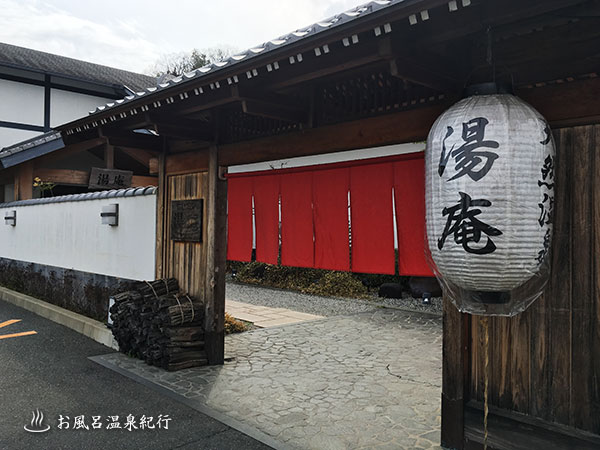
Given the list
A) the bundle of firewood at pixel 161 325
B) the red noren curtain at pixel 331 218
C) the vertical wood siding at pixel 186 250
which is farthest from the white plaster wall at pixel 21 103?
the red noren curtain at pixel 331 218

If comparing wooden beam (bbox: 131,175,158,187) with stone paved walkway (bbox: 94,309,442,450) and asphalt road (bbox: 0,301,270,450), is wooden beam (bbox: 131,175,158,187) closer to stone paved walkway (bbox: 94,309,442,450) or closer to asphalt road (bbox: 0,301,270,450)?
asphalt road (bbox: 0,301,270,450)

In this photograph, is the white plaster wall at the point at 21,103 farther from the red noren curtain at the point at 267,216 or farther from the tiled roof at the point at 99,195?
the red noren curtain at the point at 267,216

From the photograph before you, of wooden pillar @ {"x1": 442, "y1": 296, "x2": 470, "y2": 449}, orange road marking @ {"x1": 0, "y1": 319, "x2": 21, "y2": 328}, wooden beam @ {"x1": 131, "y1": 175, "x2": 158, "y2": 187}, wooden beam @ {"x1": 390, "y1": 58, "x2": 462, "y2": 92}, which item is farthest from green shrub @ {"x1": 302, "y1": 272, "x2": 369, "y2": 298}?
wooden beam @ {"x1": 390, "y1": 58, "x2": 462, "y2": 92}

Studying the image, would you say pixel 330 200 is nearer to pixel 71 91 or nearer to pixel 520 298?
pixel 520 298

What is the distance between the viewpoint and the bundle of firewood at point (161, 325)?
7.03 meters

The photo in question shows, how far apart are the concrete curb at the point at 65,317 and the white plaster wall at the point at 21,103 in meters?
8.47

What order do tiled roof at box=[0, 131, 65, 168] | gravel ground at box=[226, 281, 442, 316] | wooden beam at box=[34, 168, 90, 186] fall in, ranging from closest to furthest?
gravel ground at box=[226, 281, 442, 316] → tiled roof at box=[0, 131, 65, 168] → wooden beam at box=[34, 168, 90, 186]

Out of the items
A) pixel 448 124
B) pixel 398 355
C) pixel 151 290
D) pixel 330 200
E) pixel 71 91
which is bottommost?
pixel 398 355

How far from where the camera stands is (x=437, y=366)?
24.3ft

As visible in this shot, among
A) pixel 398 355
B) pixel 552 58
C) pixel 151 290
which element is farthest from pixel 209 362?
pixel 552 58

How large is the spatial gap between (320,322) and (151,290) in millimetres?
4456

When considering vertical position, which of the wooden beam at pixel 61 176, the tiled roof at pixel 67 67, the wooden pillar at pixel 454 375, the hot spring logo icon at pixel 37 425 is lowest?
the hot spring logo icon at pixel 37 425

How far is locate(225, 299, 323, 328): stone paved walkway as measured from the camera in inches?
420

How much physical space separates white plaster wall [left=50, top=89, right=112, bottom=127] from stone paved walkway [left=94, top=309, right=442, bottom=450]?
49.2 feet
